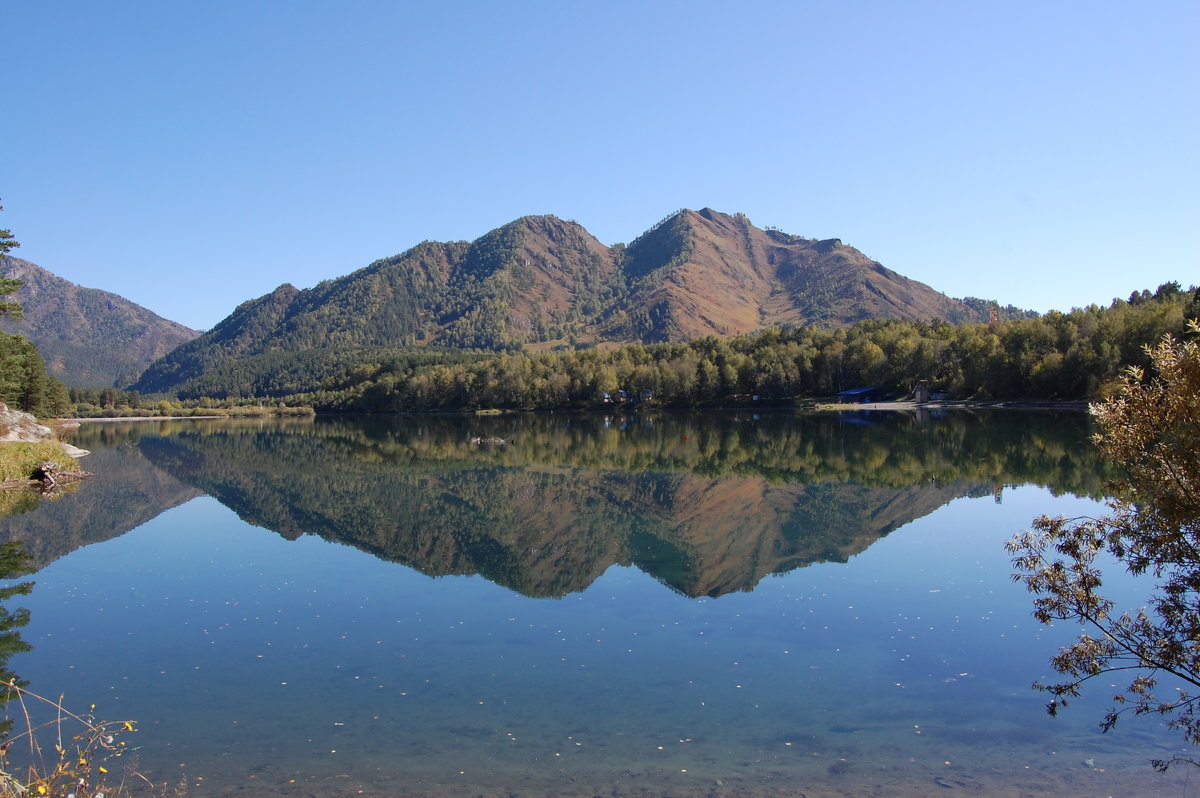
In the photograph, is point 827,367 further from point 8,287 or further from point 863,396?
point 8,287

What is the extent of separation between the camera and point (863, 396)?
142000 mm

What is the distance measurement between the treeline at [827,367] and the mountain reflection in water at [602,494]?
2381 centimetres

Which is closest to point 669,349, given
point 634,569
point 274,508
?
point 274,508

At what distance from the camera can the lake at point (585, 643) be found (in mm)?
11969

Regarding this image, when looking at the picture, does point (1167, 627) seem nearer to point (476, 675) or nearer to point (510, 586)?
point (476, 675)

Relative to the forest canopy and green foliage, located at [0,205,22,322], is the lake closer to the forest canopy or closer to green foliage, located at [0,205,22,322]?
green foliage, located at [0,205,22,322]

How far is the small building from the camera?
465 feet

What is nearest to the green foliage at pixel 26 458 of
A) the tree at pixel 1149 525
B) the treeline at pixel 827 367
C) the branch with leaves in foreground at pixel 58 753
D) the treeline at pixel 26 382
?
the treeline at pixel 26 382

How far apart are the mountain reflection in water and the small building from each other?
2355 inches

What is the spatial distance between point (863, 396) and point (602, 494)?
110476 millimetres

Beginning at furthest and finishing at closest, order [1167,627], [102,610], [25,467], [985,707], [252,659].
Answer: [25,467] < [102,610] < [252,659] < [985,707] < [1167,627]

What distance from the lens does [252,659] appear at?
1752cm

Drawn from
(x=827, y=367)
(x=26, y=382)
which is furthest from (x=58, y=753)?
(x=827, y=367)

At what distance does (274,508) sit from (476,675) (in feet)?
102
